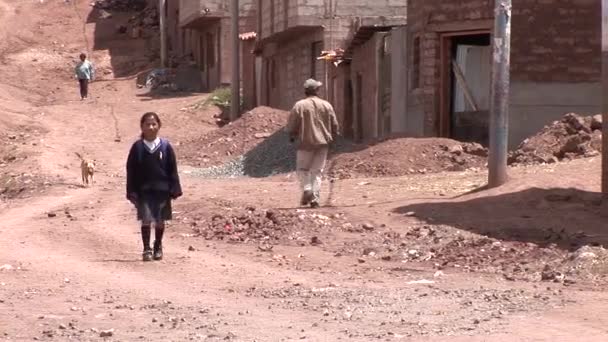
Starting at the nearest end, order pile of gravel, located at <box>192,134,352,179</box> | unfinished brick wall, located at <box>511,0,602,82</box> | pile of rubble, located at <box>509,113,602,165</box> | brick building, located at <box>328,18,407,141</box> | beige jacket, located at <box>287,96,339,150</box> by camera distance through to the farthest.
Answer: beige jacket, located at <box>287,96,339,150</box> → pile of rubble, located at <box>509,113,602,165</box> → unfinished brick wall, located at <box>511,0,602,82</box> → pile of gravel, located at <box>192,134,352,179</box> → brick building, located at <box>328,18,407,141</box>

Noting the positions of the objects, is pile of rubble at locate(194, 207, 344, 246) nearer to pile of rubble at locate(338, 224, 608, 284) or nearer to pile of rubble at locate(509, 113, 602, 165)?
pile of rubble at locate(338, 224, 608, 284)

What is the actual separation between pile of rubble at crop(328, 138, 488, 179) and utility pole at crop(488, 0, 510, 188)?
15.1 feet

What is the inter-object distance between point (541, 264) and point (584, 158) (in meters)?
6.64

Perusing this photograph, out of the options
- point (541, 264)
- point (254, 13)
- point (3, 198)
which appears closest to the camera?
point (541, 264)

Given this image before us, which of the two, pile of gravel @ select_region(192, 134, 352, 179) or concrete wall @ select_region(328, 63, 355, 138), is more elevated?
concrete wall @ select_region(328, 63, 355, 138)

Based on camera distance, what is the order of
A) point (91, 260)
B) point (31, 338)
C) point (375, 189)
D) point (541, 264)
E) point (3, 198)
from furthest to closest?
point (3, 198) < point (375, 189) < point (91, 260) < point (541, 264) < point (31, 338)

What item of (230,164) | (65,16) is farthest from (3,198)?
(65,16)

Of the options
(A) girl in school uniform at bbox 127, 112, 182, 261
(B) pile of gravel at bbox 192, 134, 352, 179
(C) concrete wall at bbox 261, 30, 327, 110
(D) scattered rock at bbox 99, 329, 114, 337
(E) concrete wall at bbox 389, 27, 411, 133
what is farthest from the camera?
(C) concrete wall at bbox 261, 30, 327, 110

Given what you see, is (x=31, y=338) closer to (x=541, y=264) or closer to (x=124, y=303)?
(x=124, y=303)

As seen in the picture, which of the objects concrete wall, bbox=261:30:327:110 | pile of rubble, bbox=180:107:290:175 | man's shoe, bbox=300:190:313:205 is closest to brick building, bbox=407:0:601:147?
pile of rubble, bbox=180:107:290:175

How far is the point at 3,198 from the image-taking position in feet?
72.2

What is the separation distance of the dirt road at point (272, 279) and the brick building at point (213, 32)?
19443 mm

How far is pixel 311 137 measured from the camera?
15.0 m

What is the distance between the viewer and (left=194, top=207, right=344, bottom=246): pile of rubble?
1321cm
